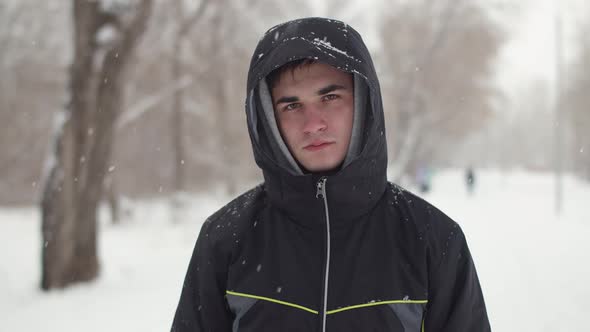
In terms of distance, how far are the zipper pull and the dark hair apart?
1.52 ft

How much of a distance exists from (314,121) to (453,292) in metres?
0.82

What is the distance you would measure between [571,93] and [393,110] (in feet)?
21.7

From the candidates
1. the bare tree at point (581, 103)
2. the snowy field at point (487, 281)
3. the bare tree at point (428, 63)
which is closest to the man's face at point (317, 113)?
the snowy field at point (487, 281)

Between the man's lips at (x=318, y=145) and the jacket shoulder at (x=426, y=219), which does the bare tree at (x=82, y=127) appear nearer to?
the man's lips at (x=318, y=145)

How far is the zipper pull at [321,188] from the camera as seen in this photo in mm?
1562

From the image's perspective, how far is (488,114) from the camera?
66.0ft

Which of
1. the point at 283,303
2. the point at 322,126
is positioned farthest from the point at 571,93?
the point at 283,303

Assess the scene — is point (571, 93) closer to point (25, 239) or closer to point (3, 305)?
point (3, 305)

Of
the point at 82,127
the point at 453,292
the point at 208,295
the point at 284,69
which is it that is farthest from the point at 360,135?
the point at 82,127

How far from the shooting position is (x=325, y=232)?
5.09 feet

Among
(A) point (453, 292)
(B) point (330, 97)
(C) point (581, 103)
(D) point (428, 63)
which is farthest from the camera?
(D) point (428, 63)

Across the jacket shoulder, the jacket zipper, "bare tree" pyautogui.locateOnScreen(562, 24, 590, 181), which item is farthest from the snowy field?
the jacket zipper

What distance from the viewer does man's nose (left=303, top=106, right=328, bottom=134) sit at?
1.56 m

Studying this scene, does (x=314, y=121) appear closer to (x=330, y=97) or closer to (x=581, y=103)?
(x=330, y=97)
